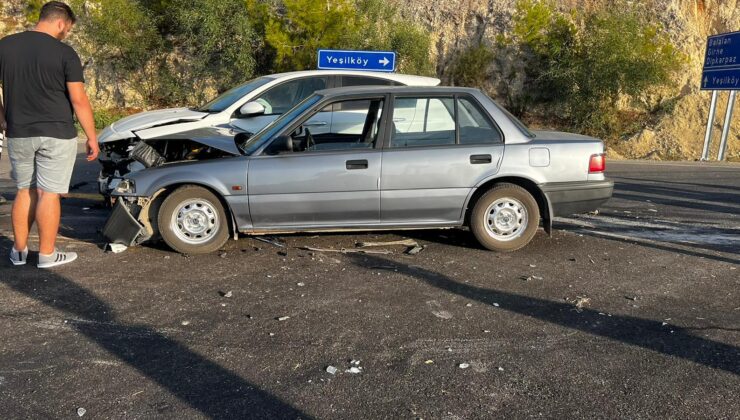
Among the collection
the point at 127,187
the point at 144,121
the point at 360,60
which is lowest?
the point at 127,187

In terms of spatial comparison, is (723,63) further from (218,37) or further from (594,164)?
(218,37)

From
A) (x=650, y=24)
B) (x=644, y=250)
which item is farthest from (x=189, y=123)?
(x=650, y=24)

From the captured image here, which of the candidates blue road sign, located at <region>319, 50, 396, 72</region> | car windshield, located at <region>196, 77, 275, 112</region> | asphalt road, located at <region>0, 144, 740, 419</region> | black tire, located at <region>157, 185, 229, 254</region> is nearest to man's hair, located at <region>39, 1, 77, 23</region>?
black tire, located at <region>157, 185, 229, 254</region>

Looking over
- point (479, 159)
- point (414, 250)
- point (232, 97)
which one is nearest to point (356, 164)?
point (414, 250)

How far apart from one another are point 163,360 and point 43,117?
2638 millimetres

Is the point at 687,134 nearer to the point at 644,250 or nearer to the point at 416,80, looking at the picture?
the point at 416,80

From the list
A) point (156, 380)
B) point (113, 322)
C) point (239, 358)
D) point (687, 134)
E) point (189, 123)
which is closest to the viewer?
point (156, 380)

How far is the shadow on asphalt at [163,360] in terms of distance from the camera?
3.19 meters

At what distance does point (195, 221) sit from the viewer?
5797 millimetres

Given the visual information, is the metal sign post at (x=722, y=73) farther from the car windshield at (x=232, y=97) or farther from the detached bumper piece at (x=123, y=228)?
the detached bumper piece at (x=123, y=228)

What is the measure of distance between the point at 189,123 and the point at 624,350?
20.1 ft

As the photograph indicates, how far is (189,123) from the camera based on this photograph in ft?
26.6

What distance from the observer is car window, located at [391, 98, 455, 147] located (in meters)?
5.90

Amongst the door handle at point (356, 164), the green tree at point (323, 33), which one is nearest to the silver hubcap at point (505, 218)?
the door handle at point (356, 164)
